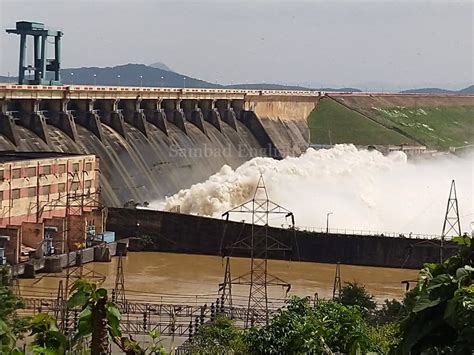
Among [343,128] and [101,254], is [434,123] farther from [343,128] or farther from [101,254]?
[101,254]

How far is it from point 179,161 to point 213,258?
40.8ft

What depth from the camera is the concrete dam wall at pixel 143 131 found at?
116 feet

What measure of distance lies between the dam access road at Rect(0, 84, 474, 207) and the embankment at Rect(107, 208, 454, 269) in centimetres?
286

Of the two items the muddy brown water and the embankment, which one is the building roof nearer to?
the embankment

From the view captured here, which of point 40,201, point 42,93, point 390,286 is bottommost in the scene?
point 390,286

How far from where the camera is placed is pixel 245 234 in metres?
29.4

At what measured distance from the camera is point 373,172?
44.2 m

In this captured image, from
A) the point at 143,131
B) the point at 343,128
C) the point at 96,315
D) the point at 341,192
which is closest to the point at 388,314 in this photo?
the point at 96,315

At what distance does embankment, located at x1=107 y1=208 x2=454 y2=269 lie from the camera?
2881 cm

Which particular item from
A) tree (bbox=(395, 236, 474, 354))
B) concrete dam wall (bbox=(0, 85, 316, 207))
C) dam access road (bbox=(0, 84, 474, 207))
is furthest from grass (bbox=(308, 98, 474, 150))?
tree (bbox=(395, 236, 474, 354))

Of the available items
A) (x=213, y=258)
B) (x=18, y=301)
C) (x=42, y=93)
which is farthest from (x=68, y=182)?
(x=18, y=301)

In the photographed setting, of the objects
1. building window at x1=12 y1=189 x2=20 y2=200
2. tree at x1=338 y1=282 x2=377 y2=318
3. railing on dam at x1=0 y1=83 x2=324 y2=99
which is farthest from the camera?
railing on dam at x1=0 y1=83 x2=324 y2=99

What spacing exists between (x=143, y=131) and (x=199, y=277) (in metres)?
15.8

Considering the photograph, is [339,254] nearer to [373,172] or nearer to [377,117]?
[373,172]
